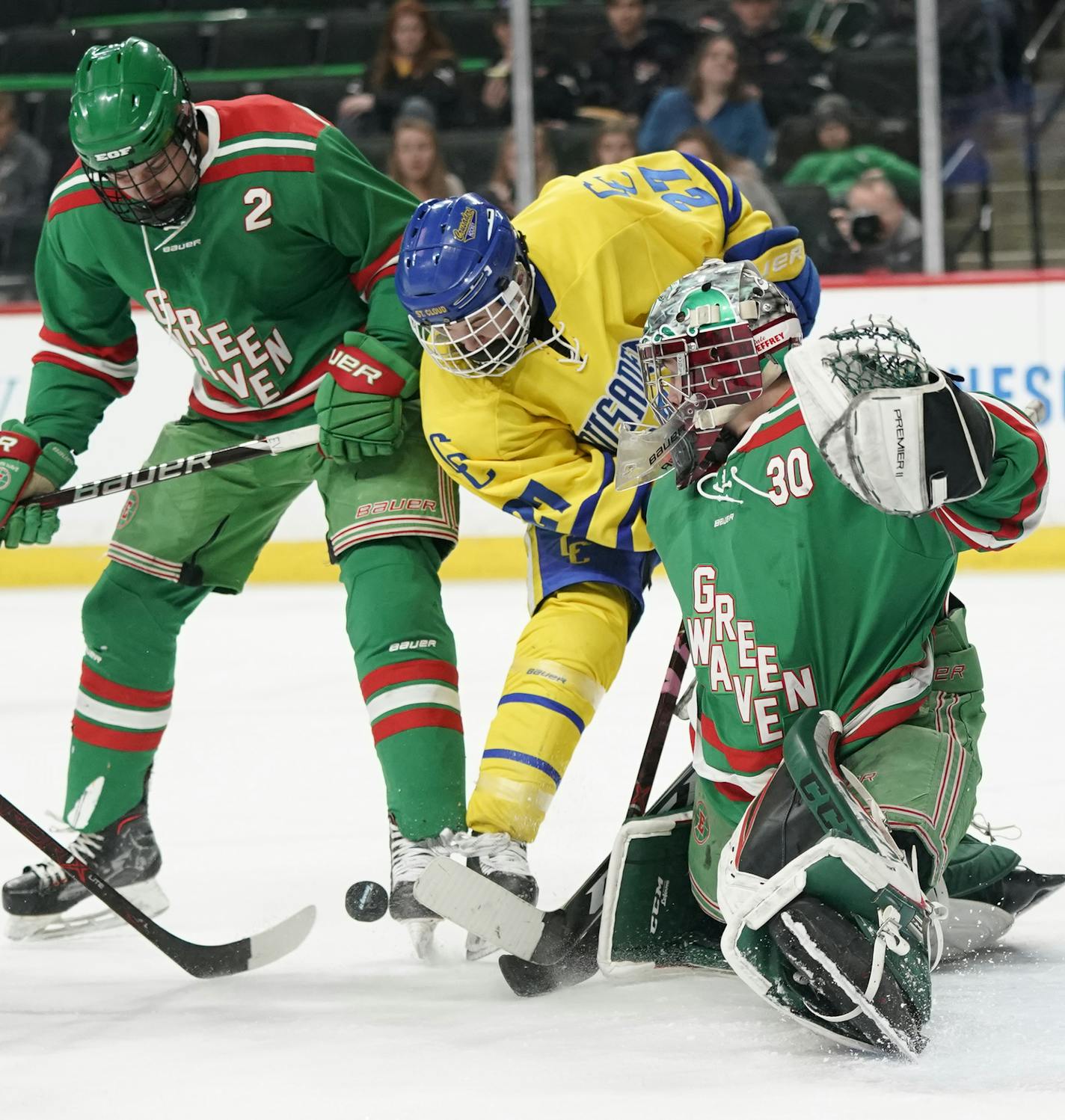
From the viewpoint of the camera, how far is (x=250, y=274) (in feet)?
7.96

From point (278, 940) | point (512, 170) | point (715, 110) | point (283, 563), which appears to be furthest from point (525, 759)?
point (715, 110)

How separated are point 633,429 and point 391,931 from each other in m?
0.77

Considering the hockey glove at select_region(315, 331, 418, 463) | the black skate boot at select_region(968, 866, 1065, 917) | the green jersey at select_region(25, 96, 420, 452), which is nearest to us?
the black skate boot at select_region(968, 866, 1065, 917)

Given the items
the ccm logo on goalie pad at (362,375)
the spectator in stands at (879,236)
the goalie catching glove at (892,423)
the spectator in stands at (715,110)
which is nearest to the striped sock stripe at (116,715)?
the ccm logo on goalie pad at (362,375)

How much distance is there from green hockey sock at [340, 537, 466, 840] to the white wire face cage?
0.26m

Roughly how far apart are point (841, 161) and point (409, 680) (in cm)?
398

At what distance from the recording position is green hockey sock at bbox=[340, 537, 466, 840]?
2.20 metres

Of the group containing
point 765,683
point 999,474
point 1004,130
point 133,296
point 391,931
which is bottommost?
point 391,931

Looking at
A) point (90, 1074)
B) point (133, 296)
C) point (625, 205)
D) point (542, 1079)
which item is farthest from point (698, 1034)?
point (133, 296)

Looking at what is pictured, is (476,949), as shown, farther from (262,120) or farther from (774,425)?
(262,120)

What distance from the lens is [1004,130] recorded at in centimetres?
577

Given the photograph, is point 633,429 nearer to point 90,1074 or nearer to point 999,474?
point 999,474

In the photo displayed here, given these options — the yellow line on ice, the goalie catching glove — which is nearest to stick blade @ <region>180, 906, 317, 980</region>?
the goalie catching glove

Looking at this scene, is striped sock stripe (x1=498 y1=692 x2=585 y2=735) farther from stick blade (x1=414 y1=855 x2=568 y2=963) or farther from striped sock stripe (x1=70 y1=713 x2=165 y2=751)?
striped sock stripe (x1=70 y1=713 x2=165 y2=751)
